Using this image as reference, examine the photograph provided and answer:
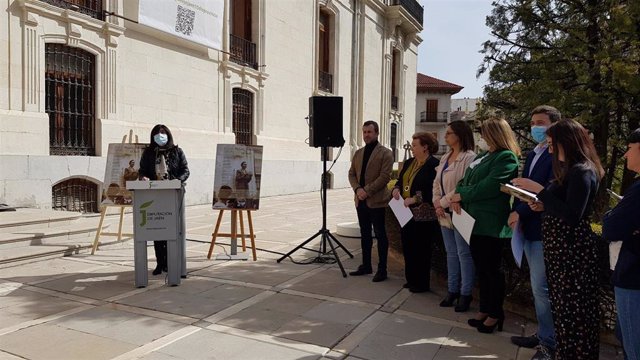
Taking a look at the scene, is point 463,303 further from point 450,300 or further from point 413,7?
point 413,7

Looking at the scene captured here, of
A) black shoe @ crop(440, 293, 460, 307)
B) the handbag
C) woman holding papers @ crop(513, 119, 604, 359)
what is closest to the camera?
woman holding papers @ crop(513, 119, 604, 359)

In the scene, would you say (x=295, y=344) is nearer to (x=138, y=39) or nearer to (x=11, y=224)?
(x=11, y=224)

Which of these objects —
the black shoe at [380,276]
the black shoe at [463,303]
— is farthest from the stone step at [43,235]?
the black shoe at [463,303]

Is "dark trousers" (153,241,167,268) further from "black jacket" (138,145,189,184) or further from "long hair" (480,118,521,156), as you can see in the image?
"long hair" (480,118,521,156)

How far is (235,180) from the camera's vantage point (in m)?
6.96

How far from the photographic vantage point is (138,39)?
12.2m

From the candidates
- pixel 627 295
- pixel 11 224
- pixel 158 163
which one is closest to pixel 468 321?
pixel 627 295

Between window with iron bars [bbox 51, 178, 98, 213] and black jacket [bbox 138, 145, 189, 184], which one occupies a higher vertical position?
black jacket [bbox 138, 145, 189, 184]

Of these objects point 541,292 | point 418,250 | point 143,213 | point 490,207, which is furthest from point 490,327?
point 143,213

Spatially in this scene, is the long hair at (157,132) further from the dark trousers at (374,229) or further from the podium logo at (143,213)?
the dark trousers at (374,229)

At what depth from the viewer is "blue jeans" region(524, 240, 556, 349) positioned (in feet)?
11.7

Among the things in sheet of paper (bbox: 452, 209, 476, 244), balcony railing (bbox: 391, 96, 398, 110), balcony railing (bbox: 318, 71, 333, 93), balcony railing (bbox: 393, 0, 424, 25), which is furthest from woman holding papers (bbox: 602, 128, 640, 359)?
balcony railing (bbox: 391, 96, 398, 110)

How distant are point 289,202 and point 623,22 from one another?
11.0 meters

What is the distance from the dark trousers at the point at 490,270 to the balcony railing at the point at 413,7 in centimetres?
2677
